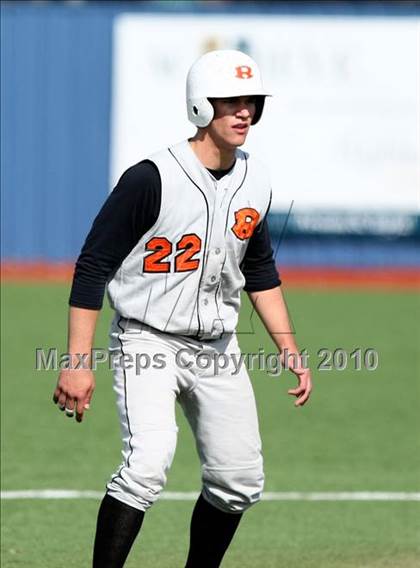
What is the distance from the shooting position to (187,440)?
913 cm

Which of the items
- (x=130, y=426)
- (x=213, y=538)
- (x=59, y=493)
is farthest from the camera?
(x=59, y=493)

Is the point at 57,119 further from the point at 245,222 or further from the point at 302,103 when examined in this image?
the point at 245,222

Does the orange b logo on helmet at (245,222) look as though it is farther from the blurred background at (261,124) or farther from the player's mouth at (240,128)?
the blurred background at (261,124)

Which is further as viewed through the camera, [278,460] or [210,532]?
[278,460]

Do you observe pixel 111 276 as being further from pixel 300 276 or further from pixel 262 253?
pixel 300 276

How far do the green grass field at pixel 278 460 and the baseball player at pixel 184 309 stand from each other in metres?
1.13

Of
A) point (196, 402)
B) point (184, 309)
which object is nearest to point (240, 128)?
point (184, 309)

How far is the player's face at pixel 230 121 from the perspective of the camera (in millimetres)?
5219

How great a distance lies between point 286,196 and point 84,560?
467 inches

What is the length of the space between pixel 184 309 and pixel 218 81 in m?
0.90

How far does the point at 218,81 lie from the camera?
5195 millimetres

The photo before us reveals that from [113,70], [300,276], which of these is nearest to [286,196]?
[300,276]

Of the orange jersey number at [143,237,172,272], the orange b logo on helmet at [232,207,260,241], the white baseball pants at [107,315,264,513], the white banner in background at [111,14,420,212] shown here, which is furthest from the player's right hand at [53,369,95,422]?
the white banner in background at [111,14,420,212]

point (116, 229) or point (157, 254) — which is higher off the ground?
point (116, 229)
